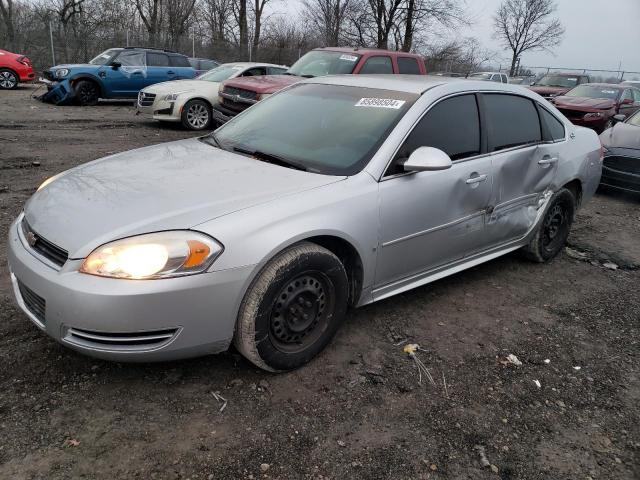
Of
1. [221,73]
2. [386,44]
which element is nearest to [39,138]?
[221,73]

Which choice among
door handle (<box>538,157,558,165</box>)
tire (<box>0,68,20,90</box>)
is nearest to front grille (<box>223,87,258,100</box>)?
door handle (<box>538,157,558,165</box>)

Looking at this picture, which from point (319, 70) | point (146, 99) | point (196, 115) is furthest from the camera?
point (146, 99)

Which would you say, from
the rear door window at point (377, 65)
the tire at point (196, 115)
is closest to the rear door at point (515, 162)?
the rear door window at point (377, 65)

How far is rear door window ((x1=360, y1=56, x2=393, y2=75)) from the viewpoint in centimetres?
901

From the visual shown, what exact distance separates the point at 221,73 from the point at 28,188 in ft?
23.1

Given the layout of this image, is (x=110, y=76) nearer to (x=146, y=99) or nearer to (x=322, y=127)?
(x=146, y=99)

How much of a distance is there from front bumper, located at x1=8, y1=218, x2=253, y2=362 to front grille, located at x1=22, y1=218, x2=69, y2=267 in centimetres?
4

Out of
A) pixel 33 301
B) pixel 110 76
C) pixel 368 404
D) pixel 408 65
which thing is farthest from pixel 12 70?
pixel 368 404

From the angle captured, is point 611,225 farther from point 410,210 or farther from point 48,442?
point 48,442

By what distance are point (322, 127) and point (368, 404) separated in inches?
69.8

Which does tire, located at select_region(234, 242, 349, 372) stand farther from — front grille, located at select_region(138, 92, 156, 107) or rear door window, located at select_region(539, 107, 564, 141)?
front grille, located at select_region(138, 92, 156, 107)

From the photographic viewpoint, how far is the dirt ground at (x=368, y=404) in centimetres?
221

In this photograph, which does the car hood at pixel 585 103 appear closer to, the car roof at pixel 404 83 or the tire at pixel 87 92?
the car roof at pixel 404 83

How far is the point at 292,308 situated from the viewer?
2738 millimetres
